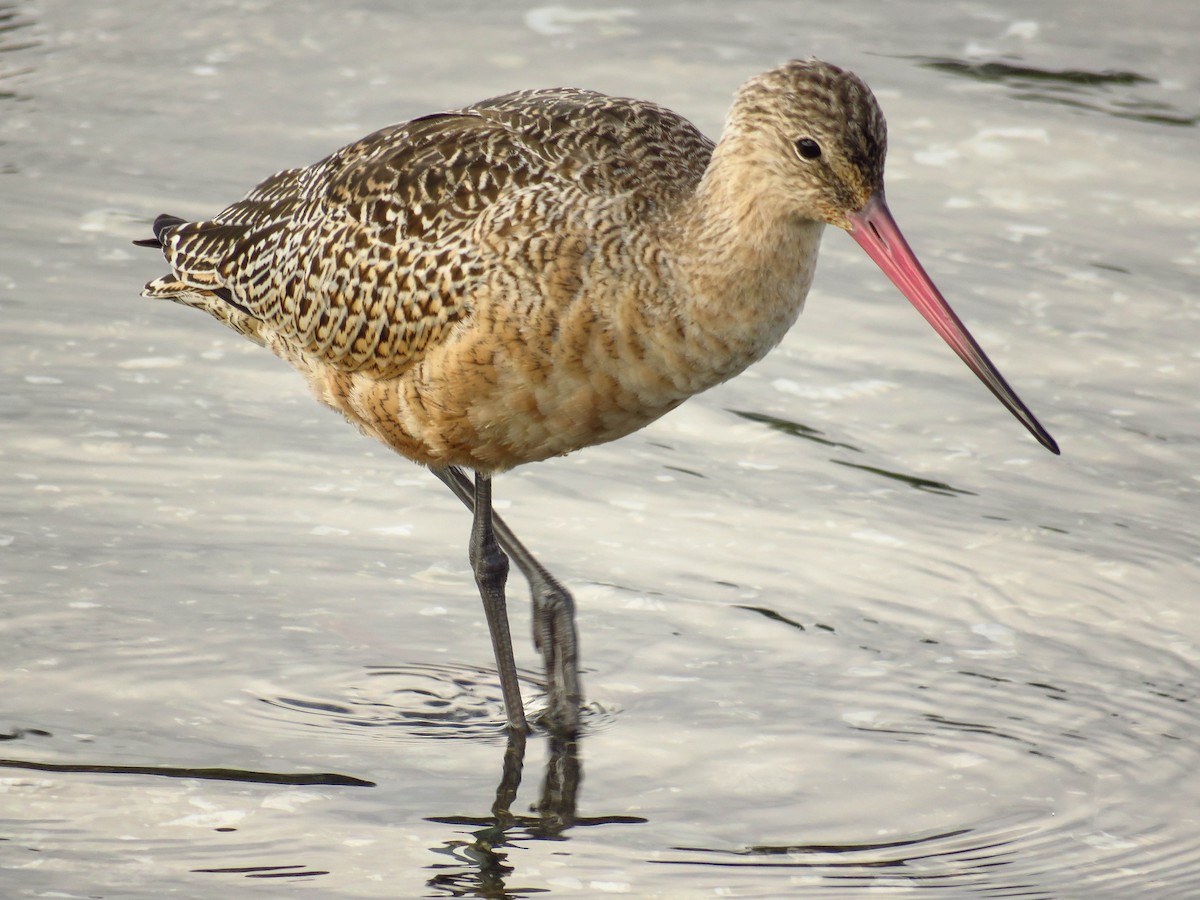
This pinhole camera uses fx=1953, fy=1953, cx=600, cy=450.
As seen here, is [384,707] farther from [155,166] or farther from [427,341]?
[155,166]

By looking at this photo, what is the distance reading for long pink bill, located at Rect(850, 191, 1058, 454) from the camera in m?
5.00

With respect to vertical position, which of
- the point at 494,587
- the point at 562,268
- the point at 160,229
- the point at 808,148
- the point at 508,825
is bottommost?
the point at 508,825

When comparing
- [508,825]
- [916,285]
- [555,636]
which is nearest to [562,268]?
[916,285]

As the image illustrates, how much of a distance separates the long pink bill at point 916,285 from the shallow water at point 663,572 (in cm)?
103

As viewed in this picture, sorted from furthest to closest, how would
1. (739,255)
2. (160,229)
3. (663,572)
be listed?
(160,229)
(663,572)
(739,255)

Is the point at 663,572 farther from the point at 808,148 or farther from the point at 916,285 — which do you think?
the point at 808,148

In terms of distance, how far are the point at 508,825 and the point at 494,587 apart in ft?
3.20

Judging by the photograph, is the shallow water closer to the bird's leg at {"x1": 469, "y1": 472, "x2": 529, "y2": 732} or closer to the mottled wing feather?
the bird's leg at {"x1": 469, "y1": 472, "x2": 529, "y2": 732}

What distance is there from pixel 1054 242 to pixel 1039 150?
0.97 metres

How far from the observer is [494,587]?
5844 millimetres

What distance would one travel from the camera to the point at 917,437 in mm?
7102

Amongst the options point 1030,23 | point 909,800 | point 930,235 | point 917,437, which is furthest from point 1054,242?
point 909,800

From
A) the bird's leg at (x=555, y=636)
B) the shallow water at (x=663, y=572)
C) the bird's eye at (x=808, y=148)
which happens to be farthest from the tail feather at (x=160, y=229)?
the bird's eye at (x=808, y=148)

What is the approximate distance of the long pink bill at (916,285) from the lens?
500 centimetres
